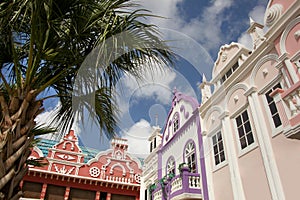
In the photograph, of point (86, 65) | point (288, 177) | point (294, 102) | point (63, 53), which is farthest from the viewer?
point (288, 177)

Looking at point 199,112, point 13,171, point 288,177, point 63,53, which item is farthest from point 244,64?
point 13,171

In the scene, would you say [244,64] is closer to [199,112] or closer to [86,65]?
[199,112]

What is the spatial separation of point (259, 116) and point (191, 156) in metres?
3.65

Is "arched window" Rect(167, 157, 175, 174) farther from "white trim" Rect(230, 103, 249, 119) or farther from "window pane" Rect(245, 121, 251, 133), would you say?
"window pane" Rect(245, 121, 251, 133)

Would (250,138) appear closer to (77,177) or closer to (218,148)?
(218,148)

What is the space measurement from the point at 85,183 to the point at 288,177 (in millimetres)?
11395

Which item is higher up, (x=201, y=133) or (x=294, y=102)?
(x=201, y=133)

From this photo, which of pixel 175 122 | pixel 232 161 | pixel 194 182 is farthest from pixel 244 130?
pixel 175 122

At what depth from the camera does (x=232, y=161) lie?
6.95 metres

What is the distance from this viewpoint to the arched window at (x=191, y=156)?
29.5 ft

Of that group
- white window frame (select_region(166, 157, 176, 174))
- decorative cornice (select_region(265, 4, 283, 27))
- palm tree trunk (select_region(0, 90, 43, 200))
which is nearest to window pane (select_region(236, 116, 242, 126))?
decorative cornice (select_region(265, 4, 283, 27))

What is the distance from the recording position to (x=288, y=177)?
17.2ft

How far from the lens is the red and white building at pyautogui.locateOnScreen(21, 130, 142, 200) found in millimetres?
12820

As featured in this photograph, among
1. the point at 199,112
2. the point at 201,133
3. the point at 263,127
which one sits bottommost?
the point at 263,127
